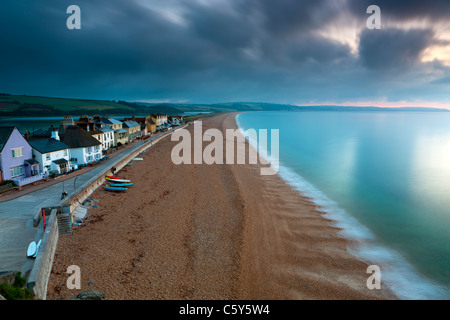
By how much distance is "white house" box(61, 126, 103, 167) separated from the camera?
27.6 metres

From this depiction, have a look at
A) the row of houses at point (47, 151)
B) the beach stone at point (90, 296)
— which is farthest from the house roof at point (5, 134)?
the beach stone at point (90, 296)

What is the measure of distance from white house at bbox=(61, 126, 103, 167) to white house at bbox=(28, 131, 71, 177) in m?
1.52

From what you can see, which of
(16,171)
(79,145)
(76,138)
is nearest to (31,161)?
(16,171)

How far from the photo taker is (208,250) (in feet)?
42.4

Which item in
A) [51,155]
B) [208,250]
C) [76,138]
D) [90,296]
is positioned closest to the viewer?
[90,296]

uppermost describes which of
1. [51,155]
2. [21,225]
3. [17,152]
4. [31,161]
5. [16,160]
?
[17,152]

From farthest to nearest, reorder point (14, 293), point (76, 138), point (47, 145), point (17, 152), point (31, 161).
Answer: point (76, 138)
point (47, 145)
point (31, 161)
point (17, 152)
point (14, 293)

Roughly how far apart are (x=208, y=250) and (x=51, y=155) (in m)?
19.3

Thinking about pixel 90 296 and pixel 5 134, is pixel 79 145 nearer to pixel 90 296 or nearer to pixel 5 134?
pixel 5 134

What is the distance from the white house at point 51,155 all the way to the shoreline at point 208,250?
6985 millimetres

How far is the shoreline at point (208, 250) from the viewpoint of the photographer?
408 inches

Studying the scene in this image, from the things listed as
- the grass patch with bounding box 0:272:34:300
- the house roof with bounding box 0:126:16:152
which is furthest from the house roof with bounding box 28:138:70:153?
the grass patch with bounding box 0:272:34:300
